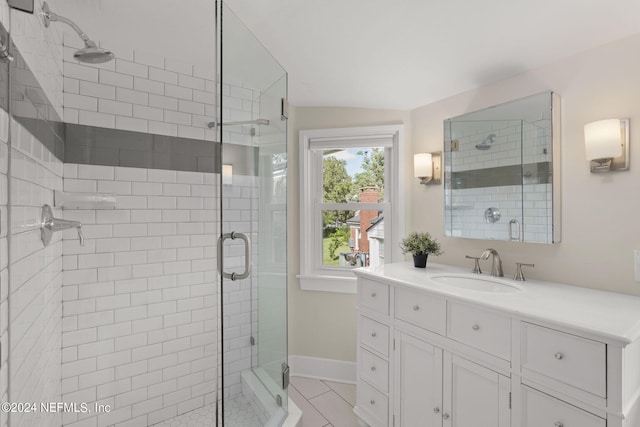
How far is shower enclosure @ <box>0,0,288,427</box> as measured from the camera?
130 centimetres

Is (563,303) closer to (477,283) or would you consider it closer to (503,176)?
(477,283)

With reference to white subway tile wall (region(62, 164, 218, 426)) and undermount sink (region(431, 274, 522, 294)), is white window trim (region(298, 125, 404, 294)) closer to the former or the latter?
undermount sink (region(431, 274, 522, 294))

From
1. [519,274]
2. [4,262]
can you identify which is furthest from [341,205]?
[4,262]

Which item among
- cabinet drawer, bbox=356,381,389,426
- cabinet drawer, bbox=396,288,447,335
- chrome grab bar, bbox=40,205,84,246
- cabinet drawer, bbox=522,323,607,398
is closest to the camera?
cabinet drawer, bbox=522,323,607,398

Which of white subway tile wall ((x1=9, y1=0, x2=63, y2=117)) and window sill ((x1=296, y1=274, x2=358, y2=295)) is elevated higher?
white subway tile wall ((x1=9, y1=0, x2=63, y2=117))

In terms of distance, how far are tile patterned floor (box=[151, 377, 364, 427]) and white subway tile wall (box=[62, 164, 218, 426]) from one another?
3.0 inches

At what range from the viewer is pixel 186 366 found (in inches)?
81.4

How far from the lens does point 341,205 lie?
8.55ft

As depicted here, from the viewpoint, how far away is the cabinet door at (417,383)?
1517 millimetres

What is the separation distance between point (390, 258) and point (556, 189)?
119 cm

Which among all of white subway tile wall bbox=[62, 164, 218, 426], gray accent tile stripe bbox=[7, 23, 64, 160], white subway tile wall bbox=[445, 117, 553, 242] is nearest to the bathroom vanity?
white subway tile wall bbox=[445, 117, 553, 242]

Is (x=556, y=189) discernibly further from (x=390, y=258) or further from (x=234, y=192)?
(x=234, y=192)

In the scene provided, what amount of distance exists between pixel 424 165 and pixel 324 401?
1830 mm

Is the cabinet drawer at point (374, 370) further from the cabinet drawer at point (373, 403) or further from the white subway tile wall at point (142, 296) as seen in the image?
the white subway tile wall at point (142, 296)
